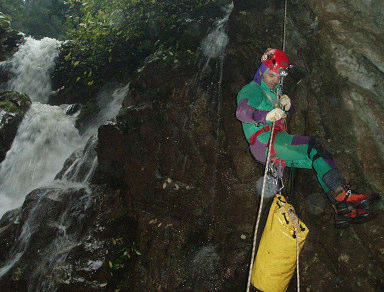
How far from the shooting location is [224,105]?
21.6 ft

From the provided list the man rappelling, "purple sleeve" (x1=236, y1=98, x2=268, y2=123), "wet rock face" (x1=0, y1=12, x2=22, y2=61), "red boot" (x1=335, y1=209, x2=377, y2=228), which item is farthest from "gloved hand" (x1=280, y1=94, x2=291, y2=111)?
"wet rock face" (x1=0, y1=12, x2=22, y2=61)

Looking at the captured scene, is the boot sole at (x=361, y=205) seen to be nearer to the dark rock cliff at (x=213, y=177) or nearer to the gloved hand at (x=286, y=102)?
the dark rock cliff at (x=213, y=177)

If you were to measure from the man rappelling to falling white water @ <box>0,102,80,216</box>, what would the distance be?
19.9ft

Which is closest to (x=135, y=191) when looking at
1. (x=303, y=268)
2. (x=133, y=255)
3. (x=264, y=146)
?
A: (x=133, y=255)

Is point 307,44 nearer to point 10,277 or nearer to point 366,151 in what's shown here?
point 366,151

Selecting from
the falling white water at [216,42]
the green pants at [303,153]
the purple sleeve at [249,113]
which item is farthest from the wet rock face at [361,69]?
the purple sleeve at [249,113]

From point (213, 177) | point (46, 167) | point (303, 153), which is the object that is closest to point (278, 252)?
point (303, 153)

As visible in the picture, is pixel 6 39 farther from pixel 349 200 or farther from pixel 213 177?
pixel 349 200

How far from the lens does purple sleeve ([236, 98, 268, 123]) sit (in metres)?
3.83

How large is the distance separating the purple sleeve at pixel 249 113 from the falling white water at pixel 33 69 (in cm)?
1043

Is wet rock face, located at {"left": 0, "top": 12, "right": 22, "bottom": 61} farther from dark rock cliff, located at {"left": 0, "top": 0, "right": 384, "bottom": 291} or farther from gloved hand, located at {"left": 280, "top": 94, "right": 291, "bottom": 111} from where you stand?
gloved hand, located at {"left": 280, "top": 94, "right": 291, "bottom": 111}

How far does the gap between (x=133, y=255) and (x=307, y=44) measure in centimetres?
618

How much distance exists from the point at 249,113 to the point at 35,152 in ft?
23.9

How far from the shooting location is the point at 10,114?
8.88m
